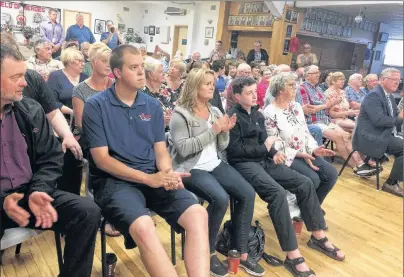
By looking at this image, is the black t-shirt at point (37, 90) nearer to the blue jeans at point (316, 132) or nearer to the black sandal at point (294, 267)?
the black sandal at point (294, 267)

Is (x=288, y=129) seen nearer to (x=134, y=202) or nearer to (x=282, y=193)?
(x=282, y=193)

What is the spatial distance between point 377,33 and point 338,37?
6.58ft

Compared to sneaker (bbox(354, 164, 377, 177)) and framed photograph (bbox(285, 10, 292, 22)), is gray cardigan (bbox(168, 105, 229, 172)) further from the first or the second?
framed photograph (bbox(285, 10, 292, 22))

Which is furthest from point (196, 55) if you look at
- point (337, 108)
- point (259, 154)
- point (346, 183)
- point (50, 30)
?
point (259, 154)

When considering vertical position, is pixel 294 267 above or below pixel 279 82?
below

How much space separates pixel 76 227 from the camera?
150 cm

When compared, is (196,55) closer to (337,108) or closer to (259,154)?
(337,108)

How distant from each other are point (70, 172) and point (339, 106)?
3.34 m

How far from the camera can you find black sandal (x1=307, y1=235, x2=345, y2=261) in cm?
233

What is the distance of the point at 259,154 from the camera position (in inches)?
90.7

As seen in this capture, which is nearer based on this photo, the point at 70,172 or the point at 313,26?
the point at 70,172

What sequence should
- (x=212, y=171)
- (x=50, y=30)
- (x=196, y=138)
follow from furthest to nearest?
(x=50, y=30) < (x=212, y=171) < (x=196, y=138)

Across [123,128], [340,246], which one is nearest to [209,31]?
[340,246]

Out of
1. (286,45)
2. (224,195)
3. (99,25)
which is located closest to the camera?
(224,195)
